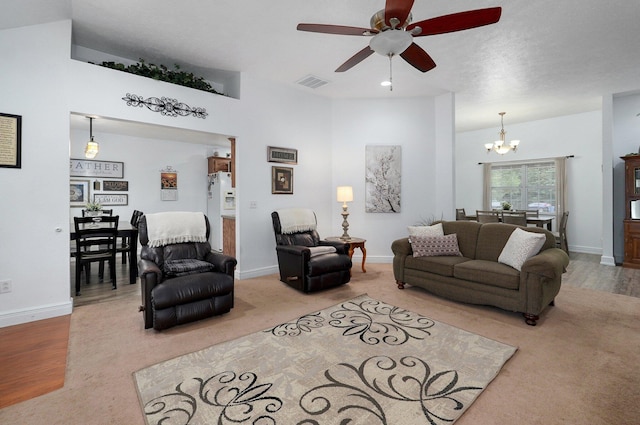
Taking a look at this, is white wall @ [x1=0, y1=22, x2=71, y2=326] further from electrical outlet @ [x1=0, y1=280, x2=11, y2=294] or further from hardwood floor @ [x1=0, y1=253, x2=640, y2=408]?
hardwood floor @ [x1=0, y1=253, x2=640, y2=408]

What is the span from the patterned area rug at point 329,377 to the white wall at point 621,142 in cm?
505

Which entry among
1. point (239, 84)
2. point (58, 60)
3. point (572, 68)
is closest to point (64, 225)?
point (58, 60)

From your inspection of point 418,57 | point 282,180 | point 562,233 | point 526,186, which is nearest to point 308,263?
point 282,180

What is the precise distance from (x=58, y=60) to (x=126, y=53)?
0.98m

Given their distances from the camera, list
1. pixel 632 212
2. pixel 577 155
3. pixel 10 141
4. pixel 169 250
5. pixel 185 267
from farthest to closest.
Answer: pixel 577 155 → pixel 632 212 → pixel 169 250 → pixel 185 267 → pixel 10 141

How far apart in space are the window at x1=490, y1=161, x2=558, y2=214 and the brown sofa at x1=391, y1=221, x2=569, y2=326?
4.46 m

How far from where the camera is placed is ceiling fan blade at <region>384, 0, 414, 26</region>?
2.04 metres

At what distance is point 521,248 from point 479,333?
1110 millimetres

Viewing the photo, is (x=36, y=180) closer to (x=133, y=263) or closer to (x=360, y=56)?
(x=133, y=263)

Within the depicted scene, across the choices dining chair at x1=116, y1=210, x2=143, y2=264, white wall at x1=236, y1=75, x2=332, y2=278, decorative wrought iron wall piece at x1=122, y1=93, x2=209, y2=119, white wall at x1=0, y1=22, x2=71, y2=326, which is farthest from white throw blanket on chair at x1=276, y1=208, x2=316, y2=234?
white wall at x1=0, y1=22, x2=71, y2=326

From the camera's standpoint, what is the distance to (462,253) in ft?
13.2

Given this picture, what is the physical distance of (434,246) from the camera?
13.0 feet

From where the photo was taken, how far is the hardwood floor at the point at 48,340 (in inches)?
79.6

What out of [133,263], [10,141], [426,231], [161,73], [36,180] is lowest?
[133,263]
